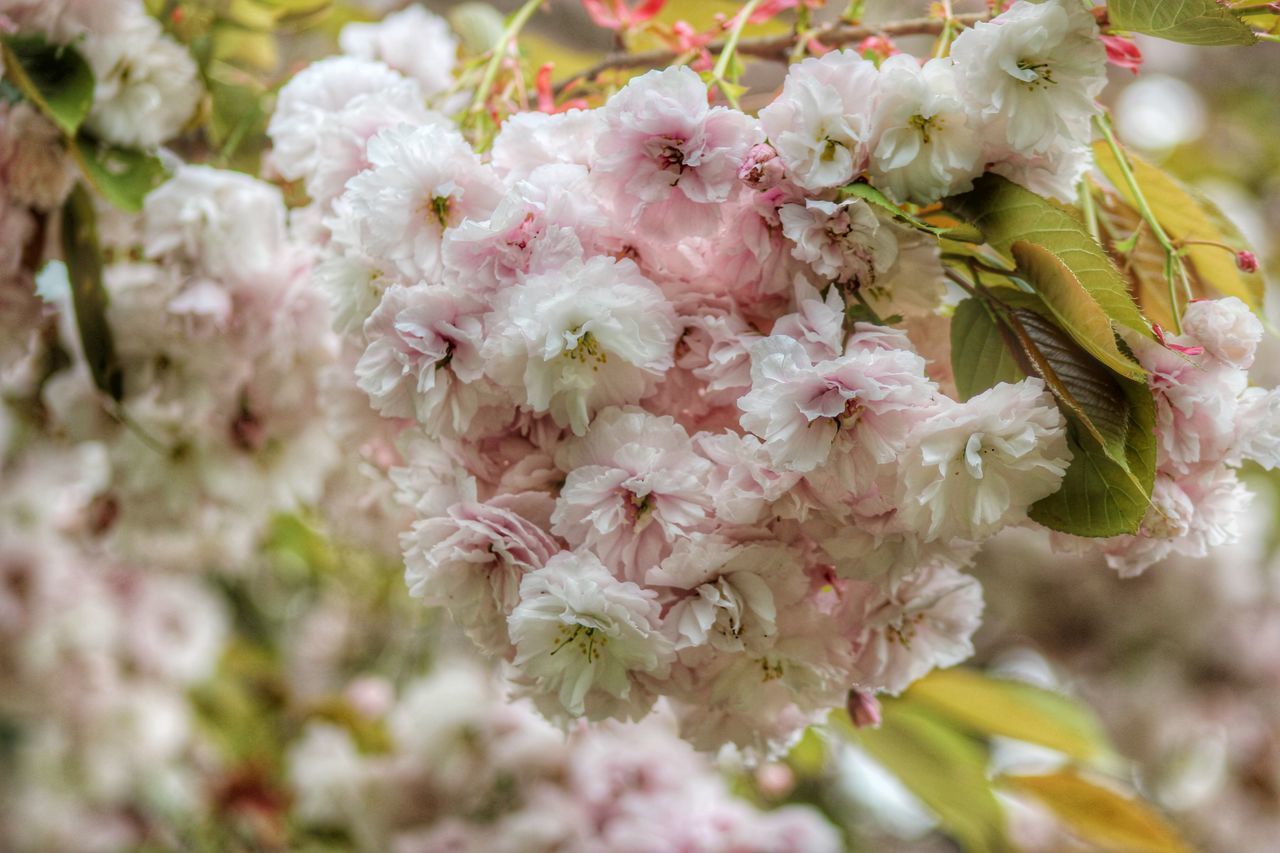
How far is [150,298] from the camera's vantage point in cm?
83

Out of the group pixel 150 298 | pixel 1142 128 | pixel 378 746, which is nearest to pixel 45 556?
pixel 378 746

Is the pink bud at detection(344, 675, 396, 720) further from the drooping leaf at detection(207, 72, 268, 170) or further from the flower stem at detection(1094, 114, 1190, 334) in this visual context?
the flower stem at detection(1094, 114, 1190, 334)

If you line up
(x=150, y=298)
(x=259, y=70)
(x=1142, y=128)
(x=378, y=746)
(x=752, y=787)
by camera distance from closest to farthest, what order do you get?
(x=150, y=298), (x=259, y=70), (x=378, y=746), (x=752, y=787), (x=1142, y=128)

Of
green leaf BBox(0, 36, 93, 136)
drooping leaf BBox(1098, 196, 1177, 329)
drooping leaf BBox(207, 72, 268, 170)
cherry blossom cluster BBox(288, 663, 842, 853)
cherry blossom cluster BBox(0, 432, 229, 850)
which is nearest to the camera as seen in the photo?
drooping leaf BBox(1098, 196, 1177, 329)

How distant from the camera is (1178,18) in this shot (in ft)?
1.60

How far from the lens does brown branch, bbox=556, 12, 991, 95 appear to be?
63 cm

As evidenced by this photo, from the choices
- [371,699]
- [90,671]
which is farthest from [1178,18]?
[90,671]

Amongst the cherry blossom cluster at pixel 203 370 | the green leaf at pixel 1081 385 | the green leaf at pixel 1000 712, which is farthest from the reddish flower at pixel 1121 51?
the green leaf at pixel 1000 712

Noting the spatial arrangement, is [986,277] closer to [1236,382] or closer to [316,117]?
[1236,382]

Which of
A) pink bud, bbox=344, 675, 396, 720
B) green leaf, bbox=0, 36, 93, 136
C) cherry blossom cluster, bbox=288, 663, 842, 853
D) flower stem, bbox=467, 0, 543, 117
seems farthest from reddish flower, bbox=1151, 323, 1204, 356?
pink bud, bbox=344, 675, 396, 720

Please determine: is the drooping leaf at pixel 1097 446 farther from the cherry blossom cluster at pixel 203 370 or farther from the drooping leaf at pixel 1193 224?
the cherry blossom cluster at pixel 203 370

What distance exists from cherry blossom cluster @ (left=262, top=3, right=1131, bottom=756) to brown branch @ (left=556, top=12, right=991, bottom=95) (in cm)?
10

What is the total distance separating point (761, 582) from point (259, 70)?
0.93 metres

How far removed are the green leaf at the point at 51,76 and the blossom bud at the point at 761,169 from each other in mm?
459
